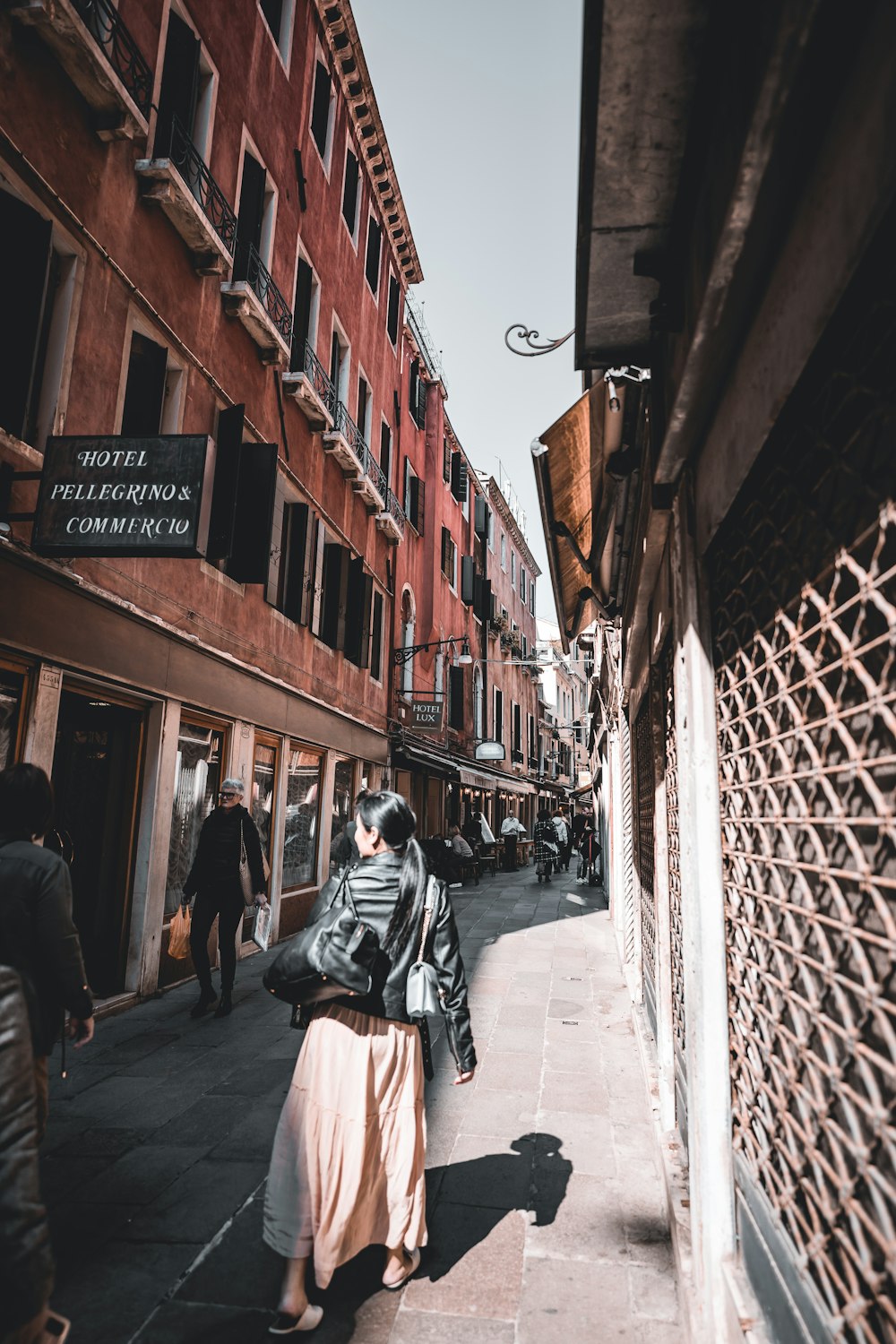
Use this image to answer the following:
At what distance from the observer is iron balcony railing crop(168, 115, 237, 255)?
758 centimetres

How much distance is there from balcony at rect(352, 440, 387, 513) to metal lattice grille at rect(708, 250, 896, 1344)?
39.2ft

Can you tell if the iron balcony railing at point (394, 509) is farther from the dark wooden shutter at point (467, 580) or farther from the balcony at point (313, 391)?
the dark wooden shutter at point (467, 580)

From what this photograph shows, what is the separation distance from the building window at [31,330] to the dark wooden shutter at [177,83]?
2247mm

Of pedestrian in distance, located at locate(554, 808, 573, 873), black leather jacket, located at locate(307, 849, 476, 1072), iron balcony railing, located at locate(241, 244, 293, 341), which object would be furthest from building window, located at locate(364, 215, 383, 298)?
black leather jacket, located at locate(307, 849, 476, 1072)

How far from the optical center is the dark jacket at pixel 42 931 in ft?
8.97

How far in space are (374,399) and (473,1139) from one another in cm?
1331

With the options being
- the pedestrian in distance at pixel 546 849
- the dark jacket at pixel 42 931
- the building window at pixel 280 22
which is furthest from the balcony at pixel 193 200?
the pedestrian in distance at pixel 546 849

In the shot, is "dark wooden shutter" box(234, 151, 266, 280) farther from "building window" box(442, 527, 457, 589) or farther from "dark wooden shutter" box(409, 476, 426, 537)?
"building window" box(442, 527, 457, 589)

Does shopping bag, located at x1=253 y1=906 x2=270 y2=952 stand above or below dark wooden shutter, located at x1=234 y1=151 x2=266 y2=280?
below

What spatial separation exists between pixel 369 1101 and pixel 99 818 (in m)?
5.04

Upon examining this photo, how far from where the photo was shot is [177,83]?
7.71 m

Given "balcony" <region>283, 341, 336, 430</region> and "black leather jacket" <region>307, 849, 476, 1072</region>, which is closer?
"black leather jacket" <region>307, 849, 476, 1072</region>

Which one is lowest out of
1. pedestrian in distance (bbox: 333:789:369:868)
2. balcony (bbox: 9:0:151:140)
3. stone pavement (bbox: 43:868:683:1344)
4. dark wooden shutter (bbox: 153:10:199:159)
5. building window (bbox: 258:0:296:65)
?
stone pavement (bbox: 43:868:683:1344)

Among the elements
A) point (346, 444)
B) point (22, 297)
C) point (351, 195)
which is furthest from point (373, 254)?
point (22, 297)
